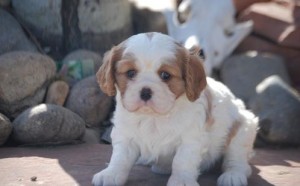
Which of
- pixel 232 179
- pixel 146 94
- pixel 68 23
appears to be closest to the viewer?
pixel 146 94

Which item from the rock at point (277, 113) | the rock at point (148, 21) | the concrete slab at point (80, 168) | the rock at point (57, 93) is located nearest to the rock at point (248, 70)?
the rock at point (277, 113)

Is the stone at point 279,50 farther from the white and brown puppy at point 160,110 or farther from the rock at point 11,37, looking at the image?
the white and brown puppy at point 160,110

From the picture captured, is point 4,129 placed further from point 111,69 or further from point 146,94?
point 146,94

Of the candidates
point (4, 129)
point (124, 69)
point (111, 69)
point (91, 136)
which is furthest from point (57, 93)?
point (124, 69)

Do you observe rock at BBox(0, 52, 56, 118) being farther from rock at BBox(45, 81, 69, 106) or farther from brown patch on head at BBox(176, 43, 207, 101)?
brown patch on head at BBox(176, 43, 207, 101)

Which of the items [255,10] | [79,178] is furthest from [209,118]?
[255,10]
